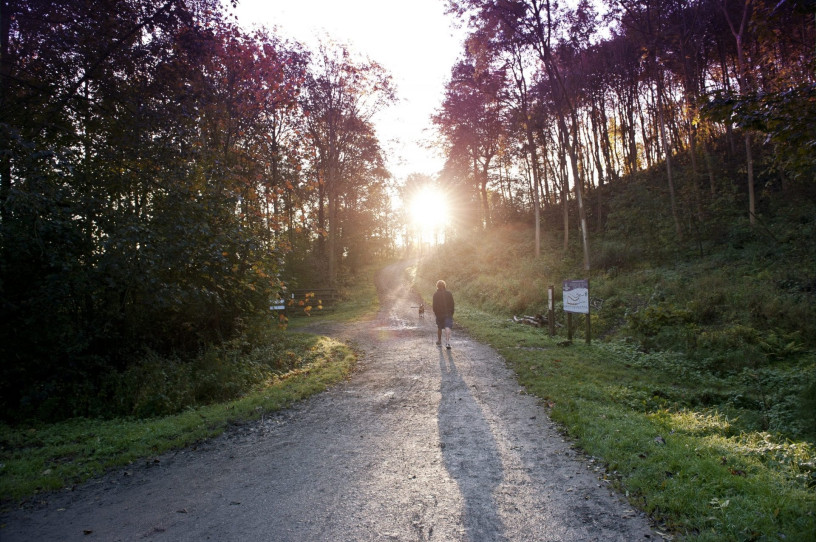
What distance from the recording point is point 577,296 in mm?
12031

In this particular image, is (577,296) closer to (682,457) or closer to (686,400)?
(686,400)

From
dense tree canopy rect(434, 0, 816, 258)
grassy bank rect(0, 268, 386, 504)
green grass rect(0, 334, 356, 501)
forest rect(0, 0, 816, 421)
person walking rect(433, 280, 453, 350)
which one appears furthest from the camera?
dense tree canopy rect(434, 0, 816, 258)

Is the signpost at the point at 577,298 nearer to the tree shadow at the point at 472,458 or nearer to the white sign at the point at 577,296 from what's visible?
the white sign at the point at 577,296

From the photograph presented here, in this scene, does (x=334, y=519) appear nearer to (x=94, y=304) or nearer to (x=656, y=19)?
(x=94, y=304)

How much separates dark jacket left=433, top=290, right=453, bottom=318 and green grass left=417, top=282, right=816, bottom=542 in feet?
10.6

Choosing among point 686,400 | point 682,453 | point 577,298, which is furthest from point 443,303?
point 682,453

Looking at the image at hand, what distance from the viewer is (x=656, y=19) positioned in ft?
62.7

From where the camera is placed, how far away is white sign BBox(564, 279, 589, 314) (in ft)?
38.4

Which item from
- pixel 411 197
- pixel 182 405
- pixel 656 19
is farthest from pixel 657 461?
pixel 411 197

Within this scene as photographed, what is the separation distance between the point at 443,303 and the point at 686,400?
20.5 feet

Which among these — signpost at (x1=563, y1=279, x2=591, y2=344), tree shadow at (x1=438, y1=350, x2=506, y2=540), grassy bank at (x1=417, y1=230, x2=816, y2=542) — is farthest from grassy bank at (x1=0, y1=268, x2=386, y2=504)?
signpost at (x1=563, y1=279, x2=591, y2=344)

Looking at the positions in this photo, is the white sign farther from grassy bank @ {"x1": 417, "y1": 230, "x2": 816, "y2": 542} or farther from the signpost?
grassy bank @ {"x1": 417, "y1": 230, "x2": 816, "y2": 542}

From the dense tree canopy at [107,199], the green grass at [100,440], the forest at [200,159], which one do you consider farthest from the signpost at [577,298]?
the dense tree canopy at [107,199]

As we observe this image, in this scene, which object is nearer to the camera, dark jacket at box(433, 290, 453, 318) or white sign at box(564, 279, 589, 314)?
white sign at box(564, 279, 589, 314)
